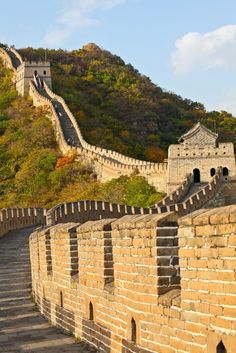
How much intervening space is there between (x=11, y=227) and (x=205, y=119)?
204ft

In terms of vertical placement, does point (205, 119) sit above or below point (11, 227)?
above

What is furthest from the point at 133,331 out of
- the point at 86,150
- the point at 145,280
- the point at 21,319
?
the point at 86,150

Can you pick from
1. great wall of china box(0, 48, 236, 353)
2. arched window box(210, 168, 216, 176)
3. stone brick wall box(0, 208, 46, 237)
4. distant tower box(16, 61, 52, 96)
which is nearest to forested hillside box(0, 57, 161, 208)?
distant tower box(16, 61, 52, 96)

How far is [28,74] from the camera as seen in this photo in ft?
275

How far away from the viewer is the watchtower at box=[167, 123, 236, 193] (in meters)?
49.0

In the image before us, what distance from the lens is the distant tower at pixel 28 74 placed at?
274ft

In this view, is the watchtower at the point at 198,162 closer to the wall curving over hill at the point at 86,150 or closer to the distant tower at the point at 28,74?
the wall curving over hill at the point at 86,150

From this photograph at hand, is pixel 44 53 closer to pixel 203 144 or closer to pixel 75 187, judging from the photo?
pixel 75 187

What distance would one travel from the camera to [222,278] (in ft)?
21.0

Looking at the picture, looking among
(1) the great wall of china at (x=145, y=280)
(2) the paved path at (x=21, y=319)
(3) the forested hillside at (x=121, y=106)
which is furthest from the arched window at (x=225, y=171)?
(1) the great wall of china at (x=145, y=280)

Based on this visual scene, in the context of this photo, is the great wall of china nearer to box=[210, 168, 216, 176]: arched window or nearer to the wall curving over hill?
box=[210, 168, 216, 176]: arched window

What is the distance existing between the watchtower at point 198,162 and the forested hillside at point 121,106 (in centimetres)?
1976

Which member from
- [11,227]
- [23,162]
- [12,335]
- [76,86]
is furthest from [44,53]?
[12,335]

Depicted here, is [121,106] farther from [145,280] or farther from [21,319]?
[145,280]
